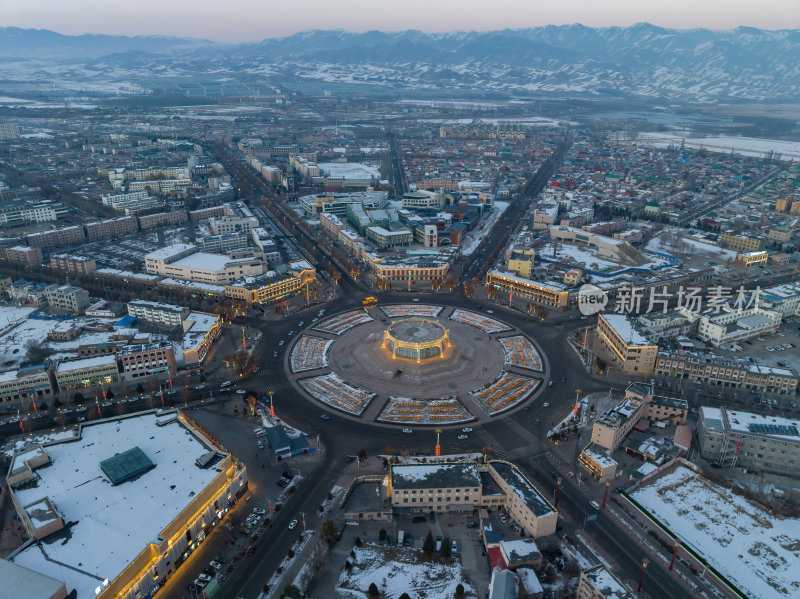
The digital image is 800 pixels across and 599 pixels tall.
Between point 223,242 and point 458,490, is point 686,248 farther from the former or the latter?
point 223,242

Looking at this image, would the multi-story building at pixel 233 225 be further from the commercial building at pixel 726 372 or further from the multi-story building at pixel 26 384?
the commercial building at pixel 726 372

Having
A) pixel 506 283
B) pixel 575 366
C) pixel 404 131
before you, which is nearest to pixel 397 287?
pixel 506 283

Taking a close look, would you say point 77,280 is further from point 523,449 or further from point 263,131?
point 263,131

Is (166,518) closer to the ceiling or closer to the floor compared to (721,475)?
closer to the ceiling

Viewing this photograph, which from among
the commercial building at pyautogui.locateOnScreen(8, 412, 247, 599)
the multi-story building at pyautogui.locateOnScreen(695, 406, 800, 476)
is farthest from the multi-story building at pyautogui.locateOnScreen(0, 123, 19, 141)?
the multi-story building at pyautogui.locateOnScreen(695, 406, 800, 476)

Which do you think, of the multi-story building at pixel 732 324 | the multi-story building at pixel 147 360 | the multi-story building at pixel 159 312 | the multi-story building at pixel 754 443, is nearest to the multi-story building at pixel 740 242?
the multi-story building at pixel 732 324

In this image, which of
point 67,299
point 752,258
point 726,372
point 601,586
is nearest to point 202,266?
point 67,299
